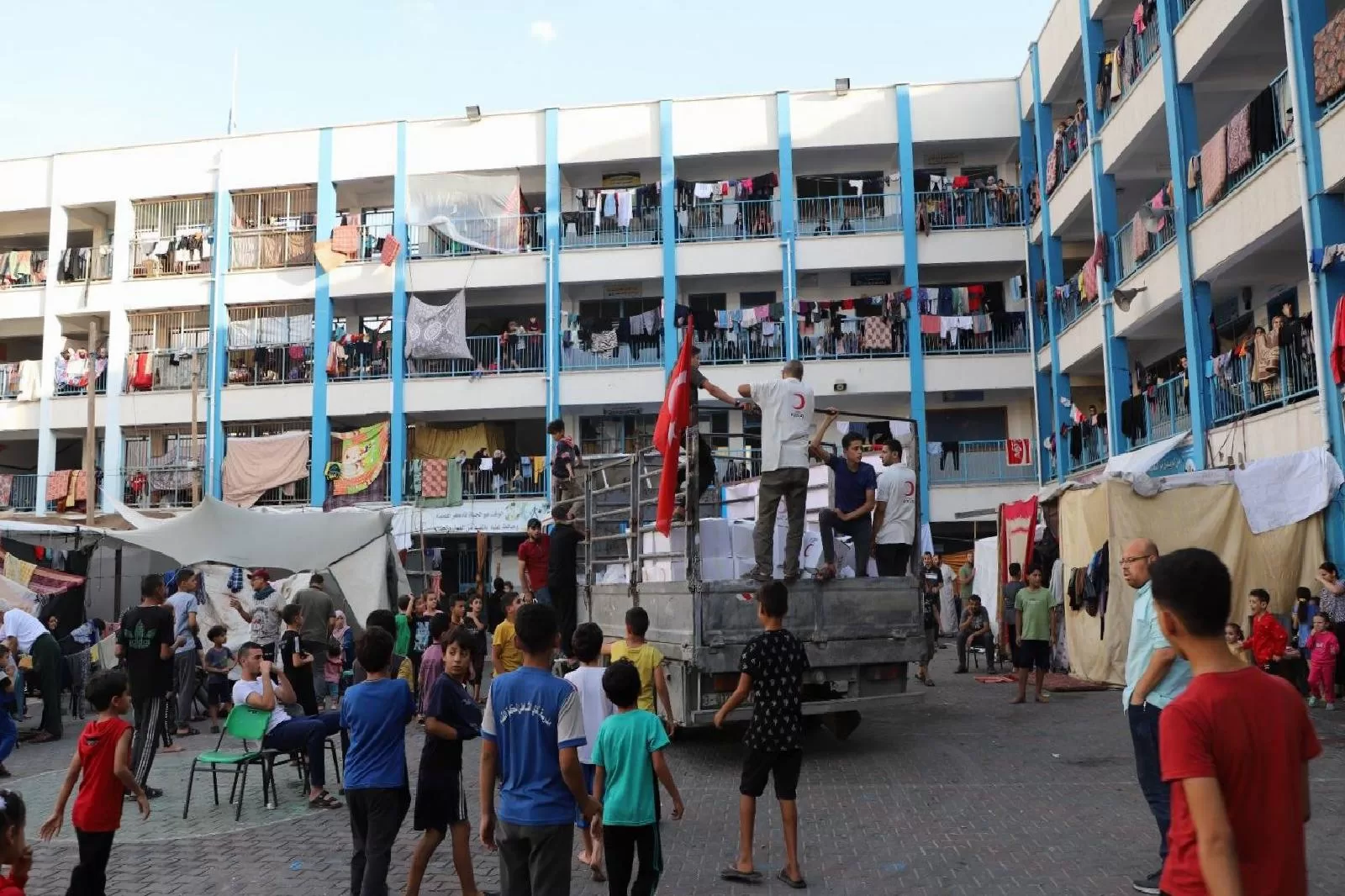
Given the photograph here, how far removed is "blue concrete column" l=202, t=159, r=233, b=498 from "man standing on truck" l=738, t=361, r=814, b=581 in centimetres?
2500

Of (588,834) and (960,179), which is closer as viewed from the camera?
(588,834)

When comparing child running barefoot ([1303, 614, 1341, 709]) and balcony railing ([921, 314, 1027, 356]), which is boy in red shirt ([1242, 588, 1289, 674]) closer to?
child running barefoot ([1303, 614, 1341, 709])

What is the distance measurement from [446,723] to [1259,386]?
14.2m

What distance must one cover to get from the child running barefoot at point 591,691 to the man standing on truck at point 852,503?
415 centimetres

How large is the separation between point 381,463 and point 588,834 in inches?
964

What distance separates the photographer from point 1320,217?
531 inches

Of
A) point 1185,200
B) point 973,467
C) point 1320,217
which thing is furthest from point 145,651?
point 973,467

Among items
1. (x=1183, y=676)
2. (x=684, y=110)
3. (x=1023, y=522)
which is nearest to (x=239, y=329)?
(x=684, y=110)

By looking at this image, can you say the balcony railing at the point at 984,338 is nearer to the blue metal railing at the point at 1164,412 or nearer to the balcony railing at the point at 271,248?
the blue metal railing at the point at 1164,412

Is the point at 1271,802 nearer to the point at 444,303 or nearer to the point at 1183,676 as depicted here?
the point at 1183,676

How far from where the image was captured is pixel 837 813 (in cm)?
781

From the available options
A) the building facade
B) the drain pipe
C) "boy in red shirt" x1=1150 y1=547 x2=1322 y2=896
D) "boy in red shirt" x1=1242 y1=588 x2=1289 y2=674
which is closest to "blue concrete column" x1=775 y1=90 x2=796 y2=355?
the building facade

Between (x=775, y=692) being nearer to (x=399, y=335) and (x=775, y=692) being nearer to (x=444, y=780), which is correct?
(x=444, y=780)

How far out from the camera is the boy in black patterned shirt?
19.8ft
